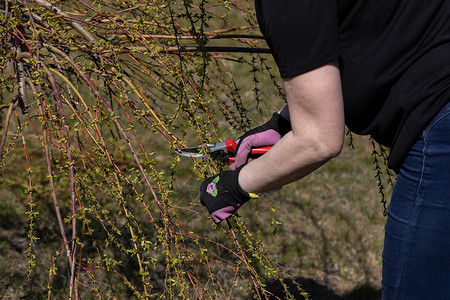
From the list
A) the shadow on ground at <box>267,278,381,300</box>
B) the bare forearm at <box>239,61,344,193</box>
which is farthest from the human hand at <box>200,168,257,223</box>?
the shadow on ground at <box>267,278,381,300</box>

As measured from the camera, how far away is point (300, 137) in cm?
140

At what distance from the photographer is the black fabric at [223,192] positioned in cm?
165

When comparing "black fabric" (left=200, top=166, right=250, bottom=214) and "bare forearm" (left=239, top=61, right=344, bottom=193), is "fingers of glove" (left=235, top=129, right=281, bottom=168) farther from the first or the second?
"bare forearm" (left=239, top=61, right=344, bottom=193)

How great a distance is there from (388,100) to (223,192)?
0.56 m

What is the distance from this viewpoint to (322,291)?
3484 mm

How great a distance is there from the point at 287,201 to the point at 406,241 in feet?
10.4

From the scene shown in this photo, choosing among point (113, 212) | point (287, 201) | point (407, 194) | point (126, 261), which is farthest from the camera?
point (287, 201)

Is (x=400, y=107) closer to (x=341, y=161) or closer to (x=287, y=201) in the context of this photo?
(x=287, y=201)

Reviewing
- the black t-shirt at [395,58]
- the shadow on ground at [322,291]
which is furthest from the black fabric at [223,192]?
the shadow on ground at [322,291]

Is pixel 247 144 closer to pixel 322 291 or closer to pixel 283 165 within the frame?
pixel 283 165

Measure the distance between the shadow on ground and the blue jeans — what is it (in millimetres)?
1868

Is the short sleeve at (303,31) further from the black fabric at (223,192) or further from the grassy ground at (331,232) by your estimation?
the grassy ground at (331,232)

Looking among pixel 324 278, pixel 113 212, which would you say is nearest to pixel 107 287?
pixel 113 212

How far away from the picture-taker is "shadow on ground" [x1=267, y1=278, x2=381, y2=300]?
3395 mm
